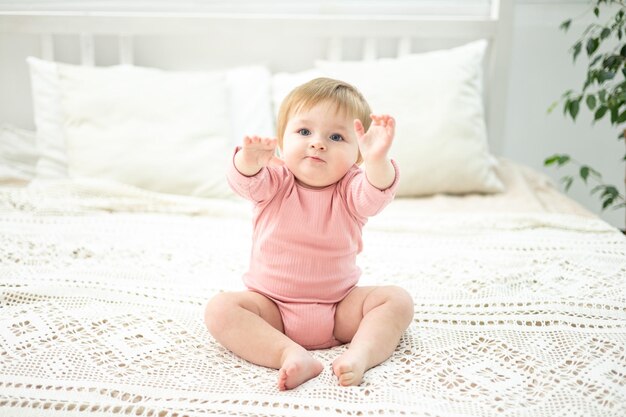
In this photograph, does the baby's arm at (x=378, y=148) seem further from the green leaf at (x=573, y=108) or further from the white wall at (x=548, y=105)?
the white wall at (x=548, y=105)

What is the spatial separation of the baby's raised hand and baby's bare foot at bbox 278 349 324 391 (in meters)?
0.30

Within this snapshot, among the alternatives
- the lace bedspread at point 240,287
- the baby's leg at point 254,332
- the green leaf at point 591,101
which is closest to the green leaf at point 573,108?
the green leaf at point 591,101

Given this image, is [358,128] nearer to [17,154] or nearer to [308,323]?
[308,323]

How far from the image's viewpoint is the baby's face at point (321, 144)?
97cm

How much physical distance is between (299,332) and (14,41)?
5.54ft

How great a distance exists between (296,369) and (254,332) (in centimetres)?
11

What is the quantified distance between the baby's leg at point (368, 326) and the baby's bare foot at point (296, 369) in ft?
0.10

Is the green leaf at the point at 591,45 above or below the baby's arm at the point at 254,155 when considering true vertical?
above

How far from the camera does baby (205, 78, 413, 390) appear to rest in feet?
3.08

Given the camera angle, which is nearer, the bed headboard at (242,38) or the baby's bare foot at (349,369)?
the baby's bare foot at (349,369)

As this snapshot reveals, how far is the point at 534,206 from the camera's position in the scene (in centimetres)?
174

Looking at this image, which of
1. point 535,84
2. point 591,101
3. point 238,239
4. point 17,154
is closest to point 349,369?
point 238,239

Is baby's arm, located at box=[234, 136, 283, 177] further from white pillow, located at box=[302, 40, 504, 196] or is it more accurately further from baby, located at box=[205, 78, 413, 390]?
white pillow, located at box=[302, 40, 504, 196]

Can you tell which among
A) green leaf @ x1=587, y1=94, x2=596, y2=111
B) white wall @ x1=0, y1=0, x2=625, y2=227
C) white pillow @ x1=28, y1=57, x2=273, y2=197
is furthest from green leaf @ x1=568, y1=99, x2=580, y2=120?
white pillow @ x1=28, y1=57, x2=273, y2=197
